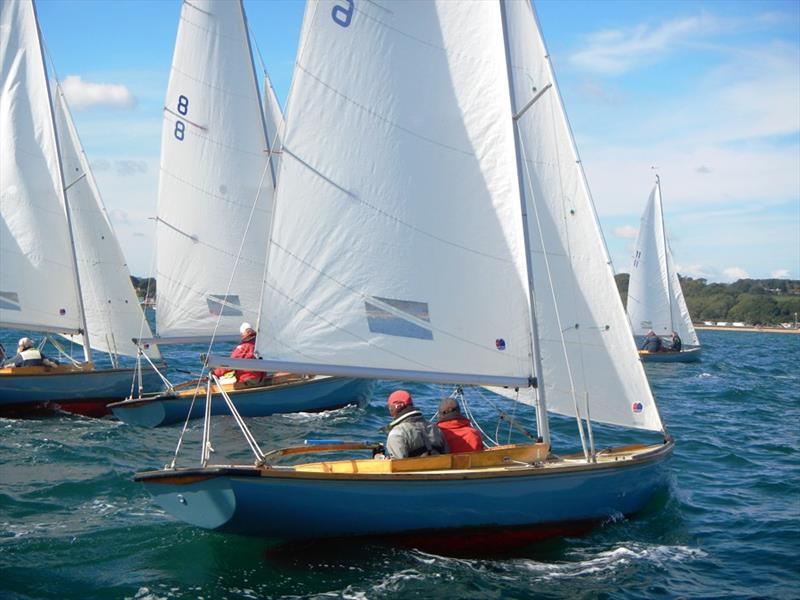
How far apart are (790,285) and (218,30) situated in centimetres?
15160

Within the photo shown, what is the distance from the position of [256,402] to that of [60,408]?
389 centimetres

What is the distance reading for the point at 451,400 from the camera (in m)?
9.43

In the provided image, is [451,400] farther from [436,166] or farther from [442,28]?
[442,28]

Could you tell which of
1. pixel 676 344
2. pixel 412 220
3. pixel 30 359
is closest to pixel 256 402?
pixel 30 359

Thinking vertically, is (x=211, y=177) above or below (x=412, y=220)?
above

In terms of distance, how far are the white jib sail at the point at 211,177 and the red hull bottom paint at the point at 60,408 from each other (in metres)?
1.90

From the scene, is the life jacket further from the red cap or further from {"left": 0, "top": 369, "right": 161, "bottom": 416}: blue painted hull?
the red cap

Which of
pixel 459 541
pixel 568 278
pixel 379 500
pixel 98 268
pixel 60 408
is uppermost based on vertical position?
pixel 98 268

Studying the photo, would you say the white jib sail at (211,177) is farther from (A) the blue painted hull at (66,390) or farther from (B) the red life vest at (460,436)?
(B) the red life vest at (460,436)

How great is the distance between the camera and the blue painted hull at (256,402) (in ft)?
50.2

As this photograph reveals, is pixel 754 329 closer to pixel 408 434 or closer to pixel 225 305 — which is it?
pixel 225 305

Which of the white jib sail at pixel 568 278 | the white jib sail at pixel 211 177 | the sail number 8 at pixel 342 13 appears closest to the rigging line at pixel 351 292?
the white jib sail at pixel 568 278

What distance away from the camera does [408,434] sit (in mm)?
8875

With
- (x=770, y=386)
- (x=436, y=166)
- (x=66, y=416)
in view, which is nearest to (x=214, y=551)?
(x=436, y=166)
